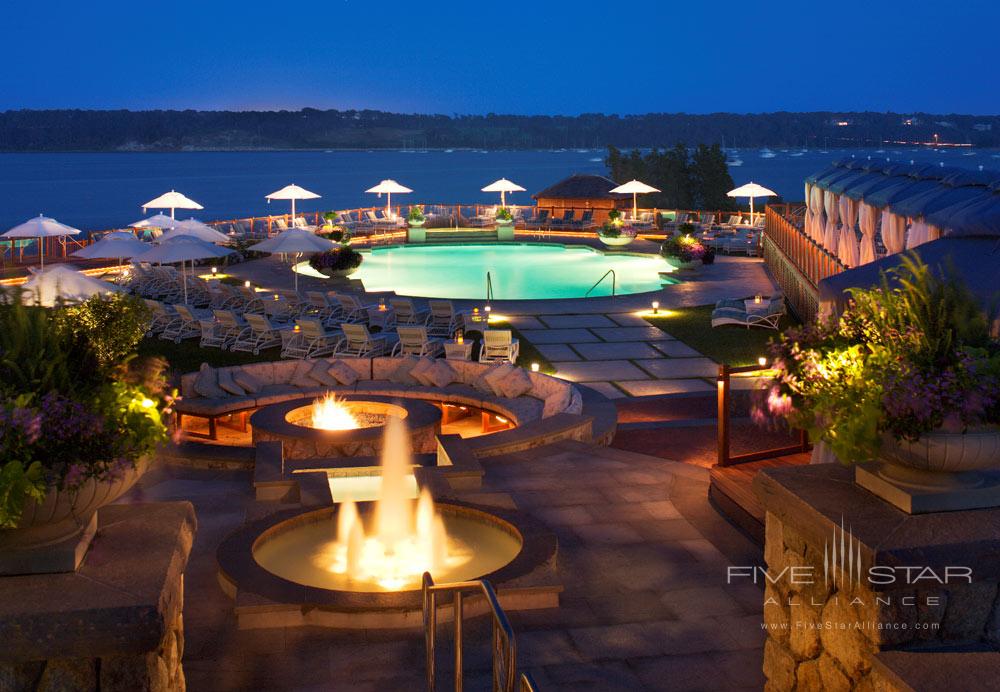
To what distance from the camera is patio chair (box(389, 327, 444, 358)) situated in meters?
17.0

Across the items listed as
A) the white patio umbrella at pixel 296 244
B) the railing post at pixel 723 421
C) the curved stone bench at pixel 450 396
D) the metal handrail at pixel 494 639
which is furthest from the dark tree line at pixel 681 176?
the metal handrail at pixel 494 639

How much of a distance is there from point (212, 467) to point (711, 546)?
5.36 meters

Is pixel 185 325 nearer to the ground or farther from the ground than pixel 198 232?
nearer to the ground

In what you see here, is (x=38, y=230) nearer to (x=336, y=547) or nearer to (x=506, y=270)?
(x=506, y=270)

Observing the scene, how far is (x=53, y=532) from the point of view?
3.54 metres

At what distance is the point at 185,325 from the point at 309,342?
3.01 metres

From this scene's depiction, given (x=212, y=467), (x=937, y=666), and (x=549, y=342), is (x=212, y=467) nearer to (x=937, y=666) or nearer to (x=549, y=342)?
(x=937, y=666)

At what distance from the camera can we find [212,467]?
10.5 m

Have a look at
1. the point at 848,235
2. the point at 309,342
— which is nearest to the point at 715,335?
the point at 848,235

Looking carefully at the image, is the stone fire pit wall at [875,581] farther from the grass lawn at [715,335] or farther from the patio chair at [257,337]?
the patio chair at [257,337]

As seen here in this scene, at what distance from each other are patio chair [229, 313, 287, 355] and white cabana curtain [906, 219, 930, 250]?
411 inches

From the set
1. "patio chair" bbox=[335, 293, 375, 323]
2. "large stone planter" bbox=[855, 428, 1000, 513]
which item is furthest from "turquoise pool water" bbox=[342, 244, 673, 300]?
"large stone planter" bbox=[855, 428, 1000, 513]

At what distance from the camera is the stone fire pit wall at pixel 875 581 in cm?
361

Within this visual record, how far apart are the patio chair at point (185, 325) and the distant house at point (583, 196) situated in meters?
25.8
